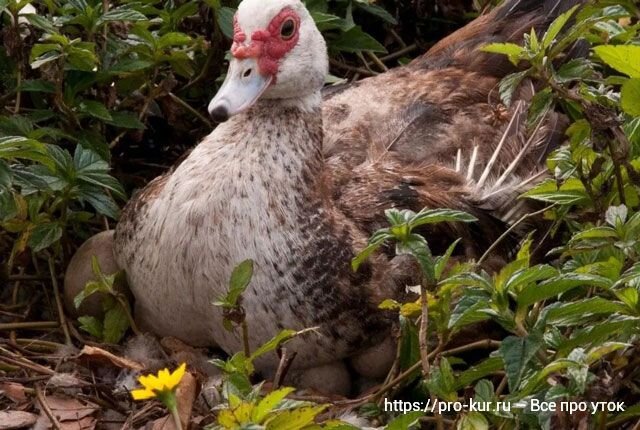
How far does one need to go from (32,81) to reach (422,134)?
3.67 ft

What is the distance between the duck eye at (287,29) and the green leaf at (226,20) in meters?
0.48

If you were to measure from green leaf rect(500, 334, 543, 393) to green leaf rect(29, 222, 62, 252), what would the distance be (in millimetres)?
1455

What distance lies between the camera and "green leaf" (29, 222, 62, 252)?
349cm

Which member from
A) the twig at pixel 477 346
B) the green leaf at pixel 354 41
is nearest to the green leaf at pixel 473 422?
the twig at pixel 477 346

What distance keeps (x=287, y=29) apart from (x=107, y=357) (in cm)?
95

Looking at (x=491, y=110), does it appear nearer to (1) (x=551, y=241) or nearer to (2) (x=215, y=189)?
(1) (x=551, y=241)

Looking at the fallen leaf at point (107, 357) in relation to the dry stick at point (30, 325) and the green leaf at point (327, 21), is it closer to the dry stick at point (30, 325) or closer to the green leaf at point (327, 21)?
the dry stick at point (30, 325)

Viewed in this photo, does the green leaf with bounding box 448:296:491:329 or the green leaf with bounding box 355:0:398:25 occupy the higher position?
the green leaf with bounding box 448:296:491:329

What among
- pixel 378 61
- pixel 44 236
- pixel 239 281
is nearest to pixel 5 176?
pixel 44 236

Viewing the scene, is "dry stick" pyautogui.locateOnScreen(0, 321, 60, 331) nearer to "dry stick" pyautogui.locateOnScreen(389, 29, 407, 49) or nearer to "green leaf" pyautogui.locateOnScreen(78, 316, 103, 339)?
"green leaf" pyautogui.locateOnScreen(78, 316, 103, 339)

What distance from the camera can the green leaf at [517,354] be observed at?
245 cm

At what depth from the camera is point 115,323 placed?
352 cm

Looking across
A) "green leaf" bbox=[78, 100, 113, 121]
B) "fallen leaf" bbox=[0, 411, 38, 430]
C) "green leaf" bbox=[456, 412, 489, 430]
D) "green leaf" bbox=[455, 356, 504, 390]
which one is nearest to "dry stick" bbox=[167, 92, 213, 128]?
"green leaf" bbox=[78, 100, 113, 121]

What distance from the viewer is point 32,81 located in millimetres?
3635
